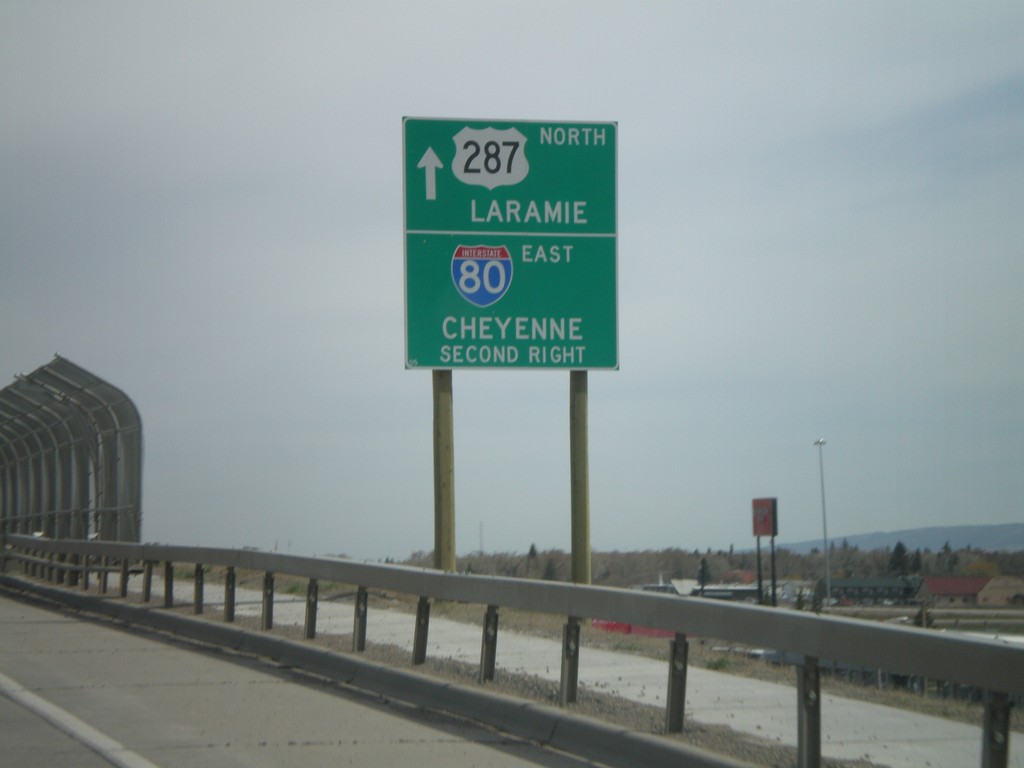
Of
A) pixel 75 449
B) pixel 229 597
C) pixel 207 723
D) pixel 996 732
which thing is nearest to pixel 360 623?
pixel 207 723

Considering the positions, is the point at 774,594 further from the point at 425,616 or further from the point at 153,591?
the point at 153,591

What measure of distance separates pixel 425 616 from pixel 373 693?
2.74 ft

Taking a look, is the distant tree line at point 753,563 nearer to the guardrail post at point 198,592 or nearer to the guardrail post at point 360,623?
the guardrail post at point 360,623

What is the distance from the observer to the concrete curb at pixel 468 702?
7.65 m

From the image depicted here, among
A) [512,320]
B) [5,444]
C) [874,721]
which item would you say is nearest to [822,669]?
[874,721]

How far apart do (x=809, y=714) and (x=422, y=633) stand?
16.5 ft

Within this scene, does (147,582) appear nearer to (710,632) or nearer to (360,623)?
(360,623)

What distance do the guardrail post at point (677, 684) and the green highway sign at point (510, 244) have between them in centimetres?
792

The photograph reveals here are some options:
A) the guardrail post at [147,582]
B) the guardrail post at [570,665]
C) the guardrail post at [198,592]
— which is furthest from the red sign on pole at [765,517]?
the guardrail post at [147,582]

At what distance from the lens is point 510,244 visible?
623 inches

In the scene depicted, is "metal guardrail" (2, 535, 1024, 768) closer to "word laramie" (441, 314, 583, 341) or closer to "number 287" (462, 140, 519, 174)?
"word laramie" (441, 314, 583, 341)

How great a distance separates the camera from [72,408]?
2266 centimetres

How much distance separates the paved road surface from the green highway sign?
491 cm

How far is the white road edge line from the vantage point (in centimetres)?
775
